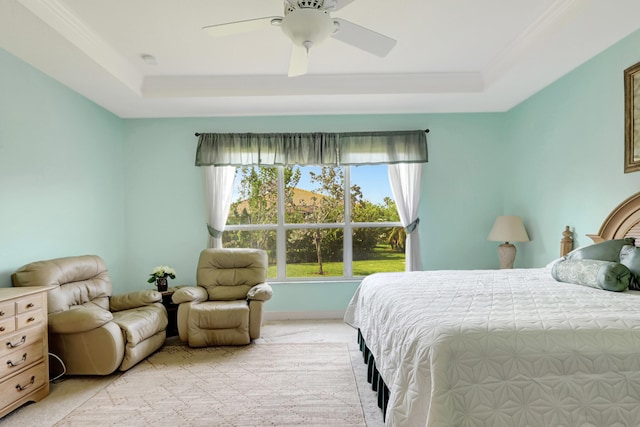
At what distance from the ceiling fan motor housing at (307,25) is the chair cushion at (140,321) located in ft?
8.50

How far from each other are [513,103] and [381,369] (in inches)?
142

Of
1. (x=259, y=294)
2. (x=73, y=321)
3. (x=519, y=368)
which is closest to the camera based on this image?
(x=519, y=368)

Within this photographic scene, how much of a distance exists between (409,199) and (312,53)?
2161 mm

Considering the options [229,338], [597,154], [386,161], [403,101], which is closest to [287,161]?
[386,161]

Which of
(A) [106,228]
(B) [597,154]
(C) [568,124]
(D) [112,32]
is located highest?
(D) [112,32]

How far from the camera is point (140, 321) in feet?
10.5

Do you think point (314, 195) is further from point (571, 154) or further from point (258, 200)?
point (571, 154)

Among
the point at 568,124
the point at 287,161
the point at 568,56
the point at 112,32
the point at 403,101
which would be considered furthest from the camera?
the point at 287,161

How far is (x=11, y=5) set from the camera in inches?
87.4

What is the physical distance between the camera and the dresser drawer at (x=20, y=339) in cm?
231

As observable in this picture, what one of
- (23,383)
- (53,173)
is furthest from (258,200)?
(23,383)

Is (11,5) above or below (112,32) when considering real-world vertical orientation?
below

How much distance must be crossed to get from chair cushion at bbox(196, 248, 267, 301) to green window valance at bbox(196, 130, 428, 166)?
1155 millimetres

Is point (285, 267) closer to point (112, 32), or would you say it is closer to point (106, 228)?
point (106, 228)
